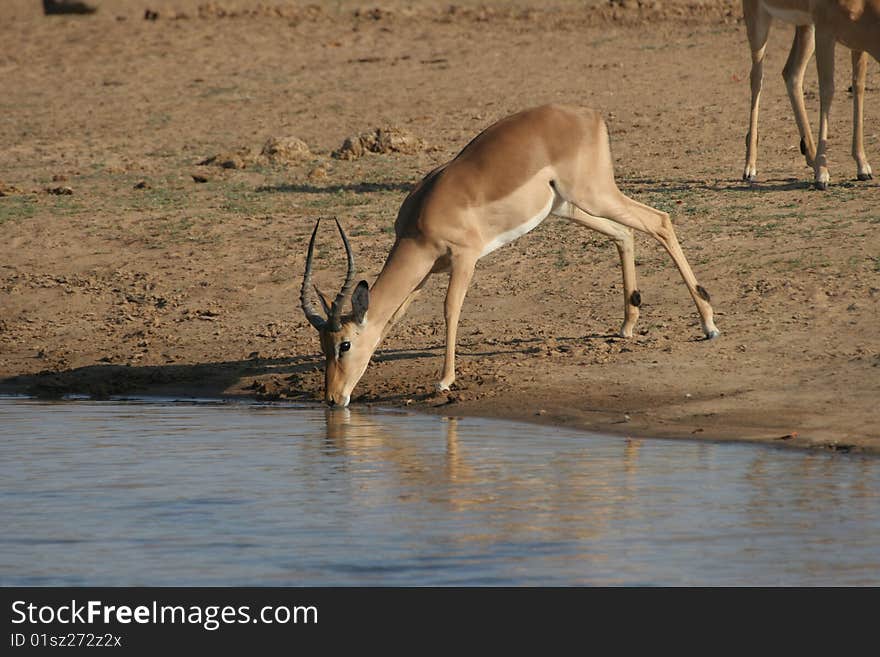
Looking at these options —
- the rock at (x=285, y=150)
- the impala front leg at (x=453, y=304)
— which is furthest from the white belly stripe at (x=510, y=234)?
the rock at (x=285, y=150)

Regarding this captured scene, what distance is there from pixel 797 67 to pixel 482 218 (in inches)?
214

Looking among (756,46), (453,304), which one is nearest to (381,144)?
(756,46)

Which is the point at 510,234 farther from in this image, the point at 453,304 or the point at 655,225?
the point at 655,225

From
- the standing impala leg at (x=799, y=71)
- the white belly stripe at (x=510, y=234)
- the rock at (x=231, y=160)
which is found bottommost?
the white belly stripe at (x=510, y=234)

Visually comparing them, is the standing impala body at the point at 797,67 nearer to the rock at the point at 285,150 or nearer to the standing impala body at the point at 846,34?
the standing impala body at the point at 846,34

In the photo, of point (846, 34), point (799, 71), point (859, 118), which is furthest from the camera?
point (799, 71)

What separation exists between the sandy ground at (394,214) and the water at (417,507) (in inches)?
27.9

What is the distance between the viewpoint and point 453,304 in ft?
31.1

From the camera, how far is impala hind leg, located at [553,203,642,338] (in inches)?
397

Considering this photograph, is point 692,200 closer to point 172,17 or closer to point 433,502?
point 433,502

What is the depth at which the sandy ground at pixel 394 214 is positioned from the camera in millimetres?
9508

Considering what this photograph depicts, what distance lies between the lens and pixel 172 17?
22609mm
